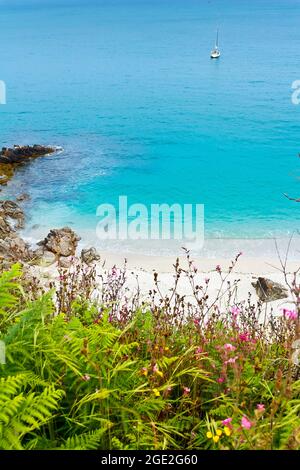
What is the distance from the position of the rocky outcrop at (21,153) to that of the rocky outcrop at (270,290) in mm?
17658

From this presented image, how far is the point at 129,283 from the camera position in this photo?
11.8 m

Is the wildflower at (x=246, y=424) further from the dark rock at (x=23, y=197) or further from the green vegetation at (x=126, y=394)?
the dark rock at (x=23, y=197)

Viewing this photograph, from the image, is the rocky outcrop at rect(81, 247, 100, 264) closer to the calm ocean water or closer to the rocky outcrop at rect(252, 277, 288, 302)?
the calm ocean water

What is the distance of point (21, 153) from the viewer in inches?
1060

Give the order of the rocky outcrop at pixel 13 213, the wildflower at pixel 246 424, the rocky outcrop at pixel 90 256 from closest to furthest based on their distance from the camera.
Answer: the wildflower at pixel 246 424, the rocky outcrop at pixel 90 256, the rocky outcrop at pixel 13 213

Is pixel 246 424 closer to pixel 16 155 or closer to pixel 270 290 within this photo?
pixel 270 290

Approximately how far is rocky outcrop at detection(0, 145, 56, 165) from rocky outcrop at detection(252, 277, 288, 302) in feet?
57.9

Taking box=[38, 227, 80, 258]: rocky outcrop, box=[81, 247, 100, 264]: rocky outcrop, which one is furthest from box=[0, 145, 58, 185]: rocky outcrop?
box=[81, 247, 100, 264]: rocky outcrop

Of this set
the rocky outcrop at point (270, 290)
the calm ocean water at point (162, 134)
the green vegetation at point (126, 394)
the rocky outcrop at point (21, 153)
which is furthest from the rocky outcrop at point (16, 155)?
the green vegetation at point (126, 394)

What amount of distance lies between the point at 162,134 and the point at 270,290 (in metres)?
24.3

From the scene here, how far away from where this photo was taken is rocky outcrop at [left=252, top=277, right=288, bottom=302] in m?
11.1

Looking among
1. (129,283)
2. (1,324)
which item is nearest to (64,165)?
(129,283)

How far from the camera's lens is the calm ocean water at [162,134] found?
22.1m
